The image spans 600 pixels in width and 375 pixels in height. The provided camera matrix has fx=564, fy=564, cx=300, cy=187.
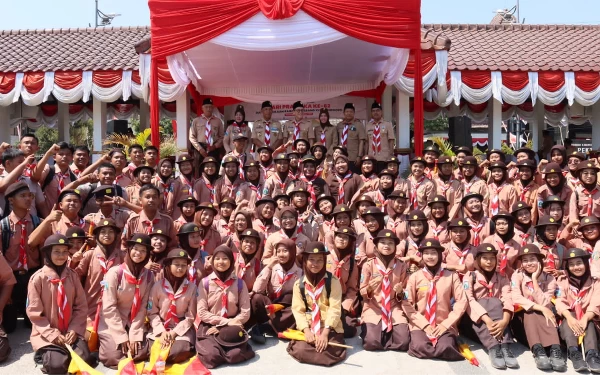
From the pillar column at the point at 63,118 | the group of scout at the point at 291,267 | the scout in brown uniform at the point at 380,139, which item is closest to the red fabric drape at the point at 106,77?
the pillar column at the point at 63,118

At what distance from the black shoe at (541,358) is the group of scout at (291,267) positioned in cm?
1

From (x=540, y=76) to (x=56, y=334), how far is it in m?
11.3

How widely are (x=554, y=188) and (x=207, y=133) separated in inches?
222

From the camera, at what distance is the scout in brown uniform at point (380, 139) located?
970 cm

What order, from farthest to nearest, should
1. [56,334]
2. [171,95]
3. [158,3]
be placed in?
[171,95]
[158,3]
[56,334]

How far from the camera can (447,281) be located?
533 cm

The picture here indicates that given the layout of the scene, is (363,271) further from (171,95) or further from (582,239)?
(171,95)

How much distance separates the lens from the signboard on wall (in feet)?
40.3

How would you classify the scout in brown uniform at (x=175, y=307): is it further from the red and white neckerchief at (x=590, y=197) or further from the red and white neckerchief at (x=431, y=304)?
the red and white neckerchief at (x=590, y=197)

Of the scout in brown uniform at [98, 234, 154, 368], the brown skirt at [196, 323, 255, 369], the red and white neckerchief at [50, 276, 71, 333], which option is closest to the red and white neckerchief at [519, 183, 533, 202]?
the brown skirt at [196, 323, 255, 369]

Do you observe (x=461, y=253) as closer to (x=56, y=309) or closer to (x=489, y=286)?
(x=489, y=286)

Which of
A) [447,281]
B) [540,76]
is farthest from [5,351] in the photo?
[540,76]

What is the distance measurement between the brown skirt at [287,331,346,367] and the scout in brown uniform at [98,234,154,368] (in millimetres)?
1296

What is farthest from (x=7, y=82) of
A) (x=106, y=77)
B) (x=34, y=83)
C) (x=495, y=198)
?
(x=495, y=198)
